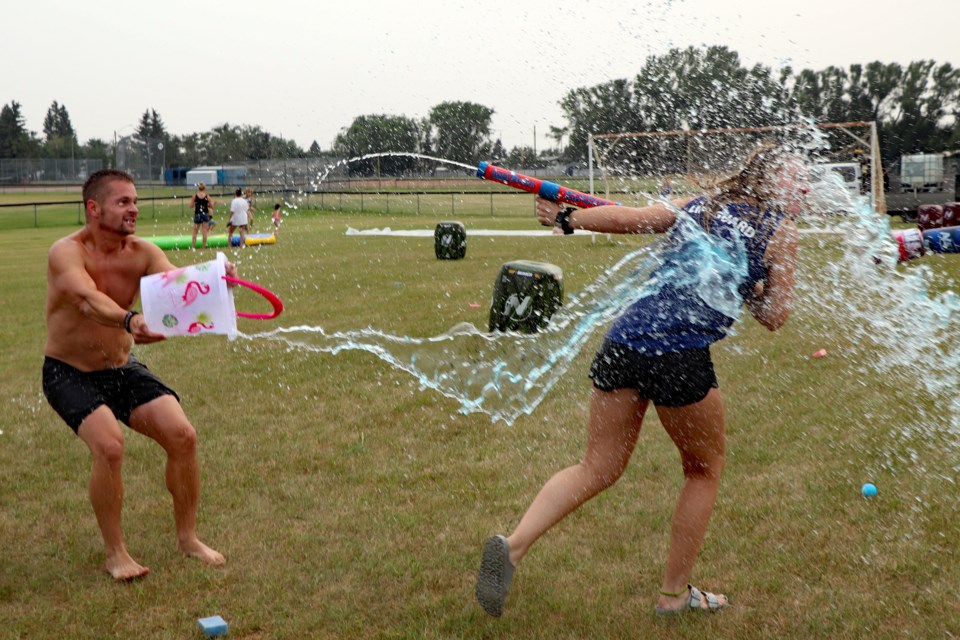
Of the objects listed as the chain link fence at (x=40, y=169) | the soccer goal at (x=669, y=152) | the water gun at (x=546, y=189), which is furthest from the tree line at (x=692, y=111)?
the chain link fence at (x=40, y=169)

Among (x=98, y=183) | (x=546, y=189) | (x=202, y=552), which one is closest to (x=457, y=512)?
(x=202, y=552)

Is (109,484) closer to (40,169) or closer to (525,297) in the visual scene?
(525,297)

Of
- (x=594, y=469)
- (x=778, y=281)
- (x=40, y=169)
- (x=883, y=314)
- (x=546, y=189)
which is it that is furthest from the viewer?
(x=40, y=169)

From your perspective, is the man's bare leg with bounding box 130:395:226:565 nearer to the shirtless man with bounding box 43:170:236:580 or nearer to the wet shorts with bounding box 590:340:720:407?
the shirtless man with bounding box 43:170:236:580

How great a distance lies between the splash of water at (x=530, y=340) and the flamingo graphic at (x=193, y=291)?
185cm

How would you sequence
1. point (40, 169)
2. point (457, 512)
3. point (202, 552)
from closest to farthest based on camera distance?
point (202, 552) < point (457, 512) < point (40, 169)

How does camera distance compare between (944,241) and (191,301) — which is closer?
(191,301)

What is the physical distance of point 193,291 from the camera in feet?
13.8

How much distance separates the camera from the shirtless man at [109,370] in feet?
14.5

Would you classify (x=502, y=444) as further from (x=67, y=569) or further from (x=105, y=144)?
(x=105, y=144)

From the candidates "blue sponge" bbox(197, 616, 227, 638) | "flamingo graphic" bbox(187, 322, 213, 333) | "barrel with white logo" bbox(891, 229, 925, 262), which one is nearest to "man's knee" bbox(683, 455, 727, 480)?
"blue sponge" bbox(197, 616, 227, 638)

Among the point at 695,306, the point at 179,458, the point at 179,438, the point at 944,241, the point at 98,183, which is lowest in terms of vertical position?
the point at 179,458

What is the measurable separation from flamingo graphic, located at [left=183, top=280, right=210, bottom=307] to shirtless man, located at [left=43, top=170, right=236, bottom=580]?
1.26 feet

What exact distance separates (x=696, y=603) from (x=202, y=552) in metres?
2.38
